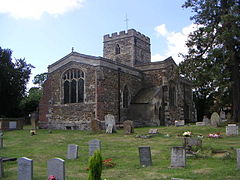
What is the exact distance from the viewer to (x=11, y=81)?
3378 cm

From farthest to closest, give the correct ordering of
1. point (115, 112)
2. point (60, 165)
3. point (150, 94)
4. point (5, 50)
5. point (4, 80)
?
point (5, 50) < point (4, 80) < point (150, 94) < point (115, 112) < point (60, 165)

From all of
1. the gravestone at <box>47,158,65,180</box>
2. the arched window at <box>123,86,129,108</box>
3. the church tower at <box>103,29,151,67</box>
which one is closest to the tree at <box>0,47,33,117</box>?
the church tower at <box>103,29,151,67</box>

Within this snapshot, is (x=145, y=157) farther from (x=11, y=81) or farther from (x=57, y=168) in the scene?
(x=11, y=81)

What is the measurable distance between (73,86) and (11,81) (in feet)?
37.4

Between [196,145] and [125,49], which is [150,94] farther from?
[196,145]

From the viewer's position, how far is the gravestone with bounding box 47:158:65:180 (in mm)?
7090

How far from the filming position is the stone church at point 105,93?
2509 cm

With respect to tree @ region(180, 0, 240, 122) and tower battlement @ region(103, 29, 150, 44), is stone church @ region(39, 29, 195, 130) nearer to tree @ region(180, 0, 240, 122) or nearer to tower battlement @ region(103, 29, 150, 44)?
tree @ region(180, 0, 240, 122)

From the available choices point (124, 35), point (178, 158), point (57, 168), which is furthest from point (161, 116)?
point (57, 168)

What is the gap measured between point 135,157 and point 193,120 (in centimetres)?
3019

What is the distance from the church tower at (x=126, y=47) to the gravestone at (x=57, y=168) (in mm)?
31740

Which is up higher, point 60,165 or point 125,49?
point 125,49

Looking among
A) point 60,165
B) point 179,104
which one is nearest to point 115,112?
point 179,104

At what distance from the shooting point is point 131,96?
2952 centimetres
